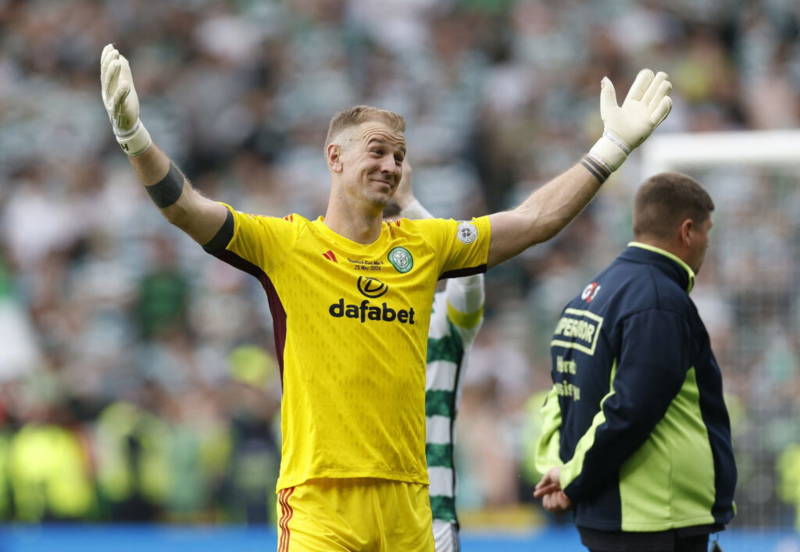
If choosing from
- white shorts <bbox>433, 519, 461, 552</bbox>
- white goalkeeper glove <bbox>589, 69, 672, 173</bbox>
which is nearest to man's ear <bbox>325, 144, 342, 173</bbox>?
white goalkeeper glove <bbox>589, 69, 672, 173</bbox>

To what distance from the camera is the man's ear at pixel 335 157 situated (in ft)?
14.1

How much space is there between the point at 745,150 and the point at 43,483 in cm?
691

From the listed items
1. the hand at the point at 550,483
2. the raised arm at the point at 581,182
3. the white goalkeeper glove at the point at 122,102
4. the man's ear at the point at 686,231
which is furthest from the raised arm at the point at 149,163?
the man's ear at the point at 686,231

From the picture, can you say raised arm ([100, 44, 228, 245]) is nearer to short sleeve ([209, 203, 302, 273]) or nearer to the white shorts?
short sleeve ([209, 203, 302, 273])

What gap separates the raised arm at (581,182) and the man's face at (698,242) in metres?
0.48

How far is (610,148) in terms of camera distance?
14.3ft

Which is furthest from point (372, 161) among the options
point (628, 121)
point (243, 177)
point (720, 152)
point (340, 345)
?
point (243, 177)

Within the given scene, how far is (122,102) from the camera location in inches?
150

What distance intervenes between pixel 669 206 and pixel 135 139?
190 cm

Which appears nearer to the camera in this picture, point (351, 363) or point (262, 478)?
point (351, 363)

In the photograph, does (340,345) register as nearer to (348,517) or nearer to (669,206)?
(348,517)

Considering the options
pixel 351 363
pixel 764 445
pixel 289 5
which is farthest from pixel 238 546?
pixel 289 5

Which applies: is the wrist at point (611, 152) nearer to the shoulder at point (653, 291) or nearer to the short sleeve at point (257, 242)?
the shoulder at point (653, 291)

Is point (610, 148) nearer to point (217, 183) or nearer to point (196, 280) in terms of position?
point (196, 280)
